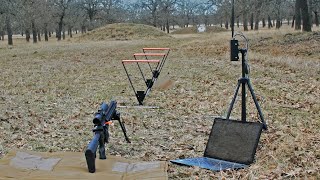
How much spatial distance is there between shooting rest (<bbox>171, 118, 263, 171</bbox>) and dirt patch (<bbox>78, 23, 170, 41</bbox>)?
43707mm

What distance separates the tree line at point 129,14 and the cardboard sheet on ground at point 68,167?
1035 inches

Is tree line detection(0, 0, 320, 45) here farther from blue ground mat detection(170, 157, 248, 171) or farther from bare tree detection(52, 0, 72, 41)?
blue ground mat detection(170, 157, 248, 171)

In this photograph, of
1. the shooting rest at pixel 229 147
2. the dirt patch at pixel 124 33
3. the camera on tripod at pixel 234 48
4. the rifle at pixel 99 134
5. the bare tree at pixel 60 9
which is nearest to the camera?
the rifle at pixel 99 134

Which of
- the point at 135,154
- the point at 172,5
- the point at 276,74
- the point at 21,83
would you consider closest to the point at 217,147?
the point at 135,154

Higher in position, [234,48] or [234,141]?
[234,48]

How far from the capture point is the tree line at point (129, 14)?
124 feet

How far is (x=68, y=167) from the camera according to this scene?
508 cm

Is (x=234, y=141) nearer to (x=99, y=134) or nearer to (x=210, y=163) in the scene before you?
(x=210, y=163)

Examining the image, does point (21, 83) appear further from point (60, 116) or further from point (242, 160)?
point (242, 160)

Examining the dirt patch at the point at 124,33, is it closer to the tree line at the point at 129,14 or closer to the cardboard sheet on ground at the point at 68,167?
the tree line at the point at 129,14

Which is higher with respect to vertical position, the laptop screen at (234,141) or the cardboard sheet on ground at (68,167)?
the laptop screen at (234,141)

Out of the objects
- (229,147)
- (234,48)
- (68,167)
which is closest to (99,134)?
(68,167)

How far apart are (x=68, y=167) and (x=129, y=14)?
8768 cm

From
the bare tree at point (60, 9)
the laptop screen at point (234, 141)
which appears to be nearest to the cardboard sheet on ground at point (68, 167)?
the laptop screen at point (234, 141)
